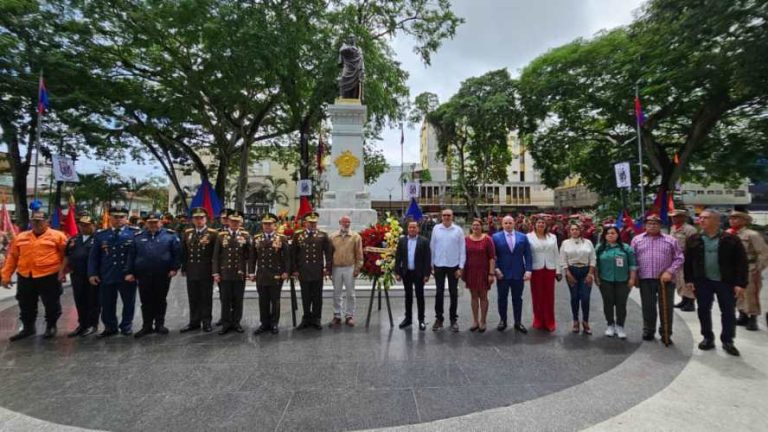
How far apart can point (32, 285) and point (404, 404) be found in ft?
18.4

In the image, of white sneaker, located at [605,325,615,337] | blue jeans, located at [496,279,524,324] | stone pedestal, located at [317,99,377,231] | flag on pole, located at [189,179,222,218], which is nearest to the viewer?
white sneaker, located at [605,325,615,337]

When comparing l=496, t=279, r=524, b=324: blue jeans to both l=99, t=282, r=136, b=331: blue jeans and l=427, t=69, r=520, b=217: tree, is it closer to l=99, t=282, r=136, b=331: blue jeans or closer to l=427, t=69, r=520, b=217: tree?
l=99, t=282, r=136, b=331: blue jeans

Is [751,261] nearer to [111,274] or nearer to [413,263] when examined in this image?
[413,263]

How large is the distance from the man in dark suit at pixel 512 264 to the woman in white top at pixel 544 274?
0.13 m

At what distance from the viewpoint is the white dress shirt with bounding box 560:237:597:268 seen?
5703mm

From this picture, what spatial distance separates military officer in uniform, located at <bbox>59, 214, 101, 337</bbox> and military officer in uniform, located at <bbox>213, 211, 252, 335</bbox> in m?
1.80

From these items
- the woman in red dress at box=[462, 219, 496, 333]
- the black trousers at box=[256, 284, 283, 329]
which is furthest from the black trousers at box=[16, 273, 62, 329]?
the woman in red dress at box=[462, 219, 496, 333]

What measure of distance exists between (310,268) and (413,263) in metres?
1.58

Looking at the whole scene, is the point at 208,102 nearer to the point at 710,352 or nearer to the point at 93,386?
the point at 93,386

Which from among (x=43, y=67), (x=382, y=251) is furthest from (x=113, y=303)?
(x=43, y=67)

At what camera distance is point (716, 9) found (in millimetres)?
12320

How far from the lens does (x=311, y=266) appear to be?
241 inches

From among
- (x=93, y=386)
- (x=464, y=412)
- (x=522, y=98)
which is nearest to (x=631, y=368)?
(x=464, y=412)

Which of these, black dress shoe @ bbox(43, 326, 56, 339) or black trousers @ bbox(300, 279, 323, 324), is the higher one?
black trousers @ bbox(300, 279, 323, 324)
